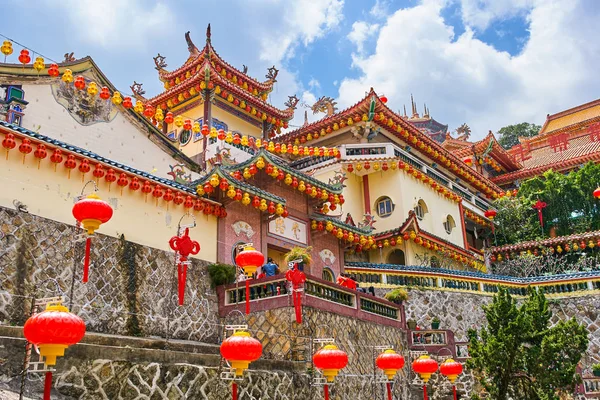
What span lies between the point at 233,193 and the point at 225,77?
32.8 feet

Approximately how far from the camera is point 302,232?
61.3ft

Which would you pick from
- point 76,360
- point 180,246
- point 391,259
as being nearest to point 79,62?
point 180,246

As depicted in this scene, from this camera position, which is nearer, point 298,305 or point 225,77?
point 298,305

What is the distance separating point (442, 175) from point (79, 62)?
1664 cm

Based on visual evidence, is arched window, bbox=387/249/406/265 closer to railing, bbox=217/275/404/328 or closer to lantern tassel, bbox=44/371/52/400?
railing, bbox=217/275/404/328

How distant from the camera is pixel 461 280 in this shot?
20.8 metres

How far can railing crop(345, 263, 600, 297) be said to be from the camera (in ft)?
65.6

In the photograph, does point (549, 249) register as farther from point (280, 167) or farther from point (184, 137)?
point (184, 137)

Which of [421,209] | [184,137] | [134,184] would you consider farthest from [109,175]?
[421,209]

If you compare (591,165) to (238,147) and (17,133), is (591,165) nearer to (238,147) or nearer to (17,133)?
(238,147)

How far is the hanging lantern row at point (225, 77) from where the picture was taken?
23.7 metres

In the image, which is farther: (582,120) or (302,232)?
(582,120)

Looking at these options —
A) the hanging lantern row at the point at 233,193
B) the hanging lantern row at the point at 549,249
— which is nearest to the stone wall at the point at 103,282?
the hanging lantern row at the point at 233,193

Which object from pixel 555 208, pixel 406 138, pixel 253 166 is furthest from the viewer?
pixel 555 208
